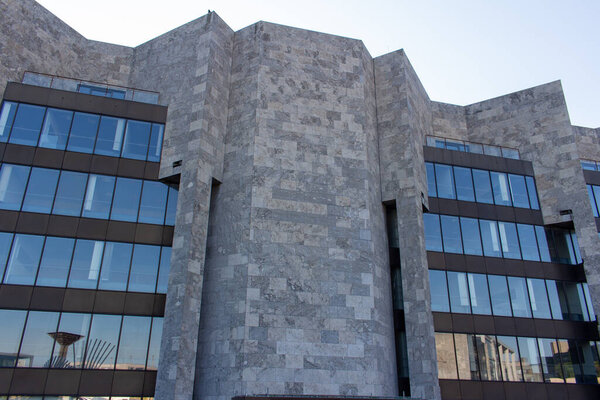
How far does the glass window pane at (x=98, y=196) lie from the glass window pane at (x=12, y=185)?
136 inches

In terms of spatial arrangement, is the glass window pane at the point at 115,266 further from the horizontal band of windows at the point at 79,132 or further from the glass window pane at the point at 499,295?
the glass window pane at the point at 499,295

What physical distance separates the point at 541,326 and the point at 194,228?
2346 centimetres

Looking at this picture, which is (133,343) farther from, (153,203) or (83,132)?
(83,132)

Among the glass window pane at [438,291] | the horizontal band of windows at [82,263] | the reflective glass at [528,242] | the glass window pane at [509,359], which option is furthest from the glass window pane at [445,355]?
the horizontal band of windows at [82,263]

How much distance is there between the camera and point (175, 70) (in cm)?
3278

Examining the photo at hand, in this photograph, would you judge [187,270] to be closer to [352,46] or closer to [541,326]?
[352,46]

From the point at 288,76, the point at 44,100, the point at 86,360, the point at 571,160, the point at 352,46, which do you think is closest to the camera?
the point at 86,360

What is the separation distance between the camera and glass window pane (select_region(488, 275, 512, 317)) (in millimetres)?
32344

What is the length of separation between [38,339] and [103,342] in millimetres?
3159

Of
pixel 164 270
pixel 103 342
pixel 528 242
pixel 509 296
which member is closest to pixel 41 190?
pixel 164 270

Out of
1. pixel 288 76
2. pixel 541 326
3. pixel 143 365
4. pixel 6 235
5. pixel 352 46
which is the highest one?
pixel 352 46

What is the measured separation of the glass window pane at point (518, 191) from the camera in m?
36.3

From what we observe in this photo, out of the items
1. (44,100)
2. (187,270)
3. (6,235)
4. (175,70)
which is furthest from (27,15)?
(187,270)

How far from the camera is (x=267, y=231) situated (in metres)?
27.8
